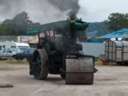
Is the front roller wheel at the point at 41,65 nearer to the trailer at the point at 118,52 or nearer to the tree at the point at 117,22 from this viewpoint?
the trailer at the point at 118,52

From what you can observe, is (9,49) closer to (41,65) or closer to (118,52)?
(118,52)

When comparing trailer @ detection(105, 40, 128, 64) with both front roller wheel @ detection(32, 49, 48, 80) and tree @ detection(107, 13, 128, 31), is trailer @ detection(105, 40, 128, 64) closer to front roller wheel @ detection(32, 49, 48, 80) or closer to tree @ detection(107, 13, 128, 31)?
front roller wheel @ detection(32, 49, 48, 80)

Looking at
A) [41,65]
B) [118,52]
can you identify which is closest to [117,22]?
[118,52]

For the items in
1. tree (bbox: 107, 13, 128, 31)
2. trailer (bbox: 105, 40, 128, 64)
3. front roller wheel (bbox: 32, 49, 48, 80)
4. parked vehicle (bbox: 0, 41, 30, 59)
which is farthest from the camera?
tree (bbox: 107, 13, 128, 31)

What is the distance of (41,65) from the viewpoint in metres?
24.6

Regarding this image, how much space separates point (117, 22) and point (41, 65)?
239ft

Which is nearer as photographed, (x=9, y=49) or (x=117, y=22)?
(x=9, y=49)

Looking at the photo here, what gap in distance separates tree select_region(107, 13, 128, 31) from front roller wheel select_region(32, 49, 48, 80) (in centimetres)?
6781

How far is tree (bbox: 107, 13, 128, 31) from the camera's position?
93.4 meters

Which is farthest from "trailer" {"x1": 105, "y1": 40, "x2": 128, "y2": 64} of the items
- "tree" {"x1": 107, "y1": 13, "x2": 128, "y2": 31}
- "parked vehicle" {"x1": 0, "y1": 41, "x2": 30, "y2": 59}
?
"tree" {"x1": 107, "y1": 13, "x2": 128, "y2": 31}

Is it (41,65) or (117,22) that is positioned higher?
(117,22)

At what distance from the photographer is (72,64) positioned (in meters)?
22.1

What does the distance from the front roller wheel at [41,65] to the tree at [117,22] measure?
6781 cm

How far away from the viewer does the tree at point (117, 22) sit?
93.4 metres
